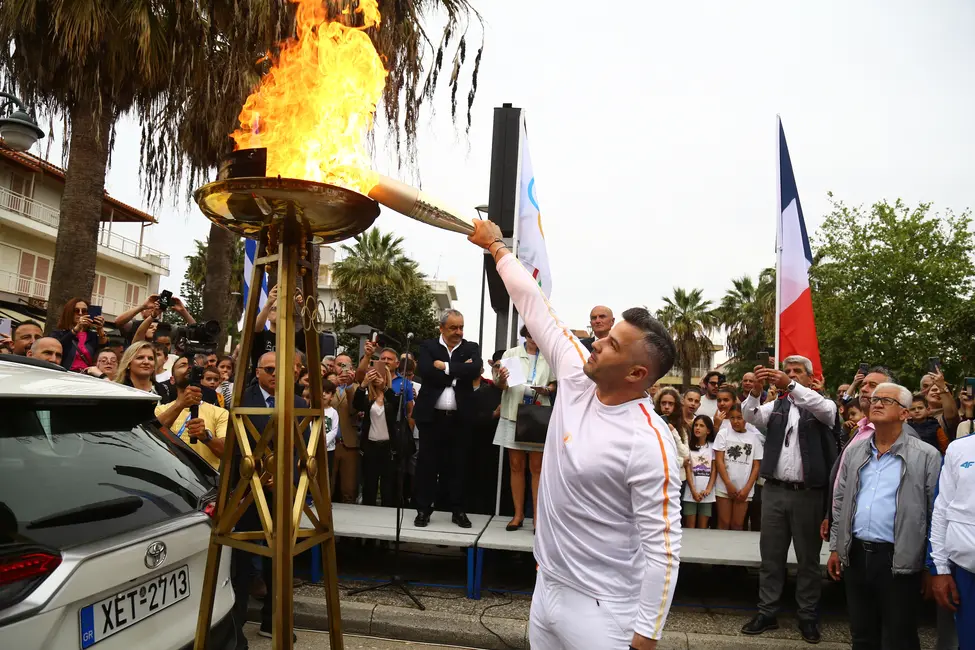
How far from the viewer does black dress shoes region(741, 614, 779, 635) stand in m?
5.63

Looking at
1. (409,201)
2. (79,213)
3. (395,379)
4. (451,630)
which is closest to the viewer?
(409,201)

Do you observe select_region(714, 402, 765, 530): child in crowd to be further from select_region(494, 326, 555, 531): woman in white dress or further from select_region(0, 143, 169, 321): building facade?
select_region(0, 143, 169, 321): building facade

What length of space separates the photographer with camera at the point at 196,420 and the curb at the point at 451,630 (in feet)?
4.97

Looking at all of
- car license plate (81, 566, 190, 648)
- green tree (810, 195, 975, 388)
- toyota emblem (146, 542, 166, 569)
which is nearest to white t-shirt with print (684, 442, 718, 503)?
car license plate (81, 566, 190, 648)

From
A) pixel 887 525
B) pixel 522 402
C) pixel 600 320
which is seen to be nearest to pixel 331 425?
pixel 522 402

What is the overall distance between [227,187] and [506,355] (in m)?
4.83

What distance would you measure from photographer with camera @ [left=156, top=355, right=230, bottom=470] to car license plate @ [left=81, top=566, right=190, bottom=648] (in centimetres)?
191

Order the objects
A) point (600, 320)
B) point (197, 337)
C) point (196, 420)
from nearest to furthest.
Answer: point (196, 420) → point (197, 337) → point (600, 320)

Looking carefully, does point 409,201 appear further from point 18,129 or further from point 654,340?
point 18,129

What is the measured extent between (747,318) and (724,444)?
3561 centimetres

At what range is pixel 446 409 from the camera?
6.84 meters

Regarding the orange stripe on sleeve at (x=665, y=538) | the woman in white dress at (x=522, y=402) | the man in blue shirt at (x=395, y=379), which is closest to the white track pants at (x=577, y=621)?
the orange stripe on sleeve at (x=665, y=538)

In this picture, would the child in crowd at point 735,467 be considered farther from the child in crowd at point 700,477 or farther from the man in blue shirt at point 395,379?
the man in blue shirt at point 395,379

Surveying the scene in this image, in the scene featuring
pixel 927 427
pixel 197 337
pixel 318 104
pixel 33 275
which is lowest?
pixel 927 427
